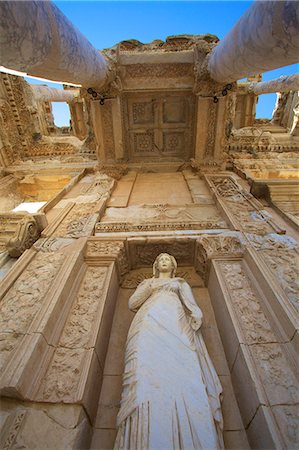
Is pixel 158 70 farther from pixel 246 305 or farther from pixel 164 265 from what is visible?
pixel 246 305

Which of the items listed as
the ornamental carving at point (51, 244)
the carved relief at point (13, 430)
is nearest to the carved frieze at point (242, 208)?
the ornamental carving at point (51, 244)

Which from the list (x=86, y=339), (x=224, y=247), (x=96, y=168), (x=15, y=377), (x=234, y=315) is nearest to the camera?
(x=15, y=377)

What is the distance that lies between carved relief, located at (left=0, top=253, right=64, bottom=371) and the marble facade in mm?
16

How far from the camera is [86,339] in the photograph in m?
2.59

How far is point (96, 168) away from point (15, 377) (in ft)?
21.9

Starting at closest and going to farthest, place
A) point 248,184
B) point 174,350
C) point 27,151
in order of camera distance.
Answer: point 174,350 → point 248,184 → point 27,151

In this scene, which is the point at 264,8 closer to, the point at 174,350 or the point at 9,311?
the point at 174,350

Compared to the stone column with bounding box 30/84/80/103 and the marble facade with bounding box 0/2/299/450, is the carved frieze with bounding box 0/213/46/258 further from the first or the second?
the stone column with bounding box 30/84/80/103

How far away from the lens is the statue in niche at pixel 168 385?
169 centimetres

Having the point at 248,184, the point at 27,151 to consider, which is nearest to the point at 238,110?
the point at 248,184

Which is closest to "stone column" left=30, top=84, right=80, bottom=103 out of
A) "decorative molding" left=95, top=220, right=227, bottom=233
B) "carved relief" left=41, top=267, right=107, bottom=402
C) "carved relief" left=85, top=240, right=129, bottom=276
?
"decorative molding" left=95, top=220, right=227, bottom=233

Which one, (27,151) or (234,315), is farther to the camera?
(27,151)

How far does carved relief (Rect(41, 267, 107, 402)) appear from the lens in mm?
2150

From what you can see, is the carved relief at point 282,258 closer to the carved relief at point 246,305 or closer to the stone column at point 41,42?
the carved relief at point 246,305
